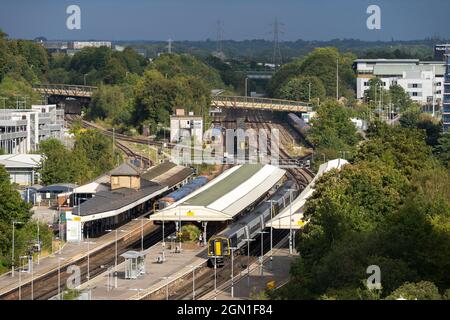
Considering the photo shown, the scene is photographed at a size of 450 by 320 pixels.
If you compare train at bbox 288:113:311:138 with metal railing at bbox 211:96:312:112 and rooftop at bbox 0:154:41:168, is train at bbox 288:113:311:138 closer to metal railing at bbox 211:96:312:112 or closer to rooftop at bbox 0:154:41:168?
metal railing at bbox 211:96:312:112

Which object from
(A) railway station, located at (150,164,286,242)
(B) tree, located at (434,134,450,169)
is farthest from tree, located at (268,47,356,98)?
(A) railway station, located at (150,164,286,242)

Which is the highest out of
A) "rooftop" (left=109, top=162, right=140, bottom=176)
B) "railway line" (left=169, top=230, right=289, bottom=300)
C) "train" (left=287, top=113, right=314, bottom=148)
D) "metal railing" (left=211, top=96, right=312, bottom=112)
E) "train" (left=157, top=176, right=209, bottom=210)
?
"rooftop" (left=109, top=162, right=140, bottom=176)

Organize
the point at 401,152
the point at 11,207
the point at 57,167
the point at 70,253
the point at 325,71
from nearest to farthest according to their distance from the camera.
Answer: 1. the point at 11,207
2. the point at 70,253
3. the point at 401,152
4. the point at 57,167
5. the point at 325,71

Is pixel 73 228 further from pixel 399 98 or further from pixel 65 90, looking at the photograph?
pixel 65 90

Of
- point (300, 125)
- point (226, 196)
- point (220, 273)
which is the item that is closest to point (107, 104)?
point (300, 125)

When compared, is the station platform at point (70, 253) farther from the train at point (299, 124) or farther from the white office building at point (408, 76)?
the white office building at point (408, 76)

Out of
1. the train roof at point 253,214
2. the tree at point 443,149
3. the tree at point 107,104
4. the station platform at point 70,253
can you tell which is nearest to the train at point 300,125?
the tree at point 107,104
